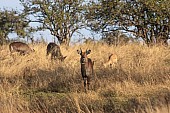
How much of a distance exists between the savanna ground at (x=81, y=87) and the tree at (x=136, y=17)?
25.5 feet

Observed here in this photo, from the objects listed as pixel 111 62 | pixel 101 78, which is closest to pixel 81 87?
pixel 101 78

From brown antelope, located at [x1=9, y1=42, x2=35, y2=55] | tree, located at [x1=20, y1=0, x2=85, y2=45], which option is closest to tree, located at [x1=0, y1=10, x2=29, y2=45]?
tree, located at [x1=20, y1=0, x2=85, y2=45]

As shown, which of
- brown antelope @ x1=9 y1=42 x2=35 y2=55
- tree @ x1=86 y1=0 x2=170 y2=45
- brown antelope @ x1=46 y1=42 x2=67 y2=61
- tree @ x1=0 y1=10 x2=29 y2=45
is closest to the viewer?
brown antelope @ x1=46 y1=42 x2=67 y2=61

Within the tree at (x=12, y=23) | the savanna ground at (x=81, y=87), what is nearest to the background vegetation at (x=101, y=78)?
the savanna ground at (x=81, y=87)

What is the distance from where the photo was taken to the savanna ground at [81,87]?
812cm

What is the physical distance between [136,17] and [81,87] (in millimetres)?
14405

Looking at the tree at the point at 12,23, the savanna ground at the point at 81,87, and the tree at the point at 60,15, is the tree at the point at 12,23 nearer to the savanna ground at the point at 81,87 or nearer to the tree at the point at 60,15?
the tree at the point at 60,15

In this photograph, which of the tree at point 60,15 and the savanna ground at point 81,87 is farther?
the tree at point 60,15

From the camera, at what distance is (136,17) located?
23734 millimetres

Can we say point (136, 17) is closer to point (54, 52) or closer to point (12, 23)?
point (54, 52)

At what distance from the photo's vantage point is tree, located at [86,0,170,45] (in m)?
22.1

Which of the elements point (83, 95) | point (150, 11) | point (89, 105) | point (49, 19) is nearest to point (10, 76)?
point (83, 95)

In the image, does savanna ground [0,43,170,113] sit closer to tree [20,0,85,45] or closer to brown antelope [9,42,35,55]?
brown antelope [9,42,35,55]

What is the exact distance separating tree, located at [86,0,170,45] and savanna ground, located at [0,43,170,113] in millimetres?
7762
